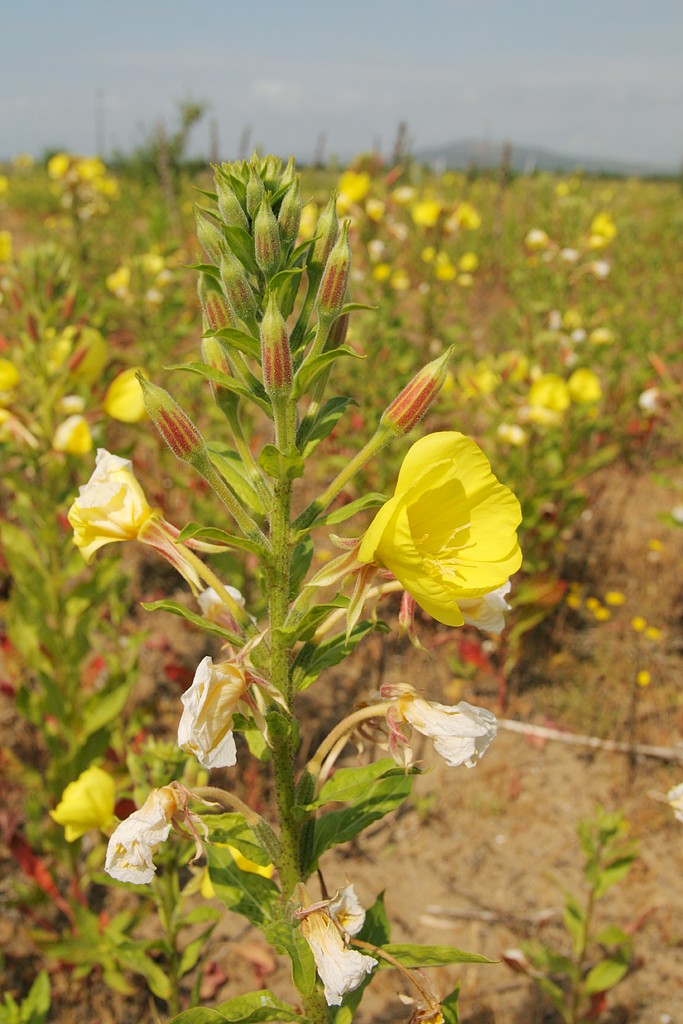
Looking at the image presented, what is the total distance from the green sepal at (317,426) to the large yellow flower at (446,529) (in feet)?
0.73

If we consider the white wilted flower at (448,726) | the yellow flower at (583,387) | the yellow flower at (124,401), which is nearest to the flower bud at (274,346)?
the white wilted flower at (448,726)

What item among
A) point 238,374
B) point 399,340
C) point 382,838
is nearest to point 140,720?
point 382,838

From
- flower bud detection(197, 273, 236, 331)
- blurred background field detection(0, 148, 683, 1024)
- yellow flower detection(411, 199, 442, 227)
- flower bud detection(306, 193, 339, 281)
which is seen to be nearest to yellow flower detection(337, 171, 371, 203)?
blurred background field detection(0, 148, 683, 1024)

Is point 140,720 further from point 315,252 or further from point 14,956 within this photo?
point 315,252

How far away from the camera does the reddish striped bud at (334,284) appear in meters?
1.04

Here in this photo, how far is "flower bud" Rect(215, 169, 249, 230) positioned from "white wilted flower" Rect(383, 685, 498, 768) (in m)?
0.73

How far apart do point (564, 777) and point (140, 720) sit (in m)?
1.71

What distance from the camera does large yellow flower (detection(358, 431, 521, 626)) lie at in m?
0.85

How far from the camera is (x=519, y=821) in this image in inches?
110

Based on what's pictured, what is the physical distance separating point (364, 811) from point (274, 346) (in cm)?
76

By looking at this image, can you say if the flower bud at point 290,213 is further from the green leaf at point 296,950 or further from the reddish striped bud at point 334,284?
the green leaf at point 296,950

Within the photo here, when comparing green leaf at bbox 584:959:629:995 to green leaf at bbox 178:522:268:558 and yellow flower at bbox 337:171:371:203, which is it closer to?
green leaf at bbox 178:522:268:558

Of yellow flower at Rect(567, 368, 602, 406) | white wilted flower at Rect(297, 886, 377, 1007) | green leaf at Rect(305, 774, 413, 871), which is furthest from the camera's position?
yellow flower at Rect(567, 368, 602, 406)

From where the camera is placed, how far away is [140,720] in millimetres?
2654
